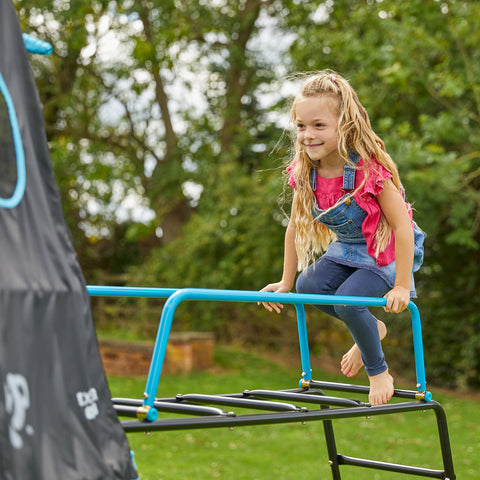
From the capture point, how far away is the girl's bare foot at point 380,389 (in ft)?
9.58

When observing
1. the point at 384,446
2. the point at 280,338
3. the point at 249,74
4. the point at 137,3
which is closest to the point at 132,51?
the point at 137,3

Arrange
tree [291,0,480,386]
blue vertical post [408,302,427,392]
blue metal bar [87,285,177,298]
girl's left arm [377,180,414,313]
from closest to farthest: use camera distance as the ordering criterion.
A: blue metal bar [87,285,177,298] < girl's left arm [377,180,414,313] < blue vertical post [408,302,427,392] < tree [291,0,480,386]

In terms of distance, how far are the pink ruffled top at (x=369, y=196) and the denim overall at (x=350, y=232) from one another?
23 millimetres

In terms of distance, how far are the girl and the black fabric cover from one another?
126 cm

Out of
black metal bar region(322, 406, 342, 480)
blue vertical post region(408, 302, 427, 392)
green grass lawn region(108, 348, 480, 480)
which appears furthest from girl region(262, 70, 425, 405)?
green grass lawn region(108, 348, 480, 480)

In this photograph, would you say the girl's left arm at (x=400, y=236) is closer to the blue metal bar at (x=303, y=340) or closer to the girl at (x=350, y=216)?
the girl at (x=350, y=216)

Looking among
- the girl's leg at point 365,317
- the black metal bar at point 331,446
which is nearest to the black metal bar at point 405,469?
the black metal bar at point 331,446

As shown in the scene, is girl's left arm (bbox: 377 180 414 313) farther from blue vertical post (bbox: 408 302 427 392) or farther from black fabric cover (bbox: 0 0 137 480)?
black fabric cover (bbox: 0 0 137 480)

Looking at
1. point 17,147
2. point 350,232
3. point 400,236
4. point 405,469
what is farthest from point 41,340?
point 405,469

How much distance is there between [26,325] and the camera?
1488mm

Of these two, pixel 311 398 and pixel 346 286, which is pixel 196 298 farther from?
pixel 346 286

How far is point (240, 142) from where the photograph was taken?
12.1 metres

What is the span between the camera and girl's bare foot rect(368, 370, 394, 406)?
9.58 ft

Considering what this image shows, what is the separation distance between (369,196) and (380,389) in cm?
73
